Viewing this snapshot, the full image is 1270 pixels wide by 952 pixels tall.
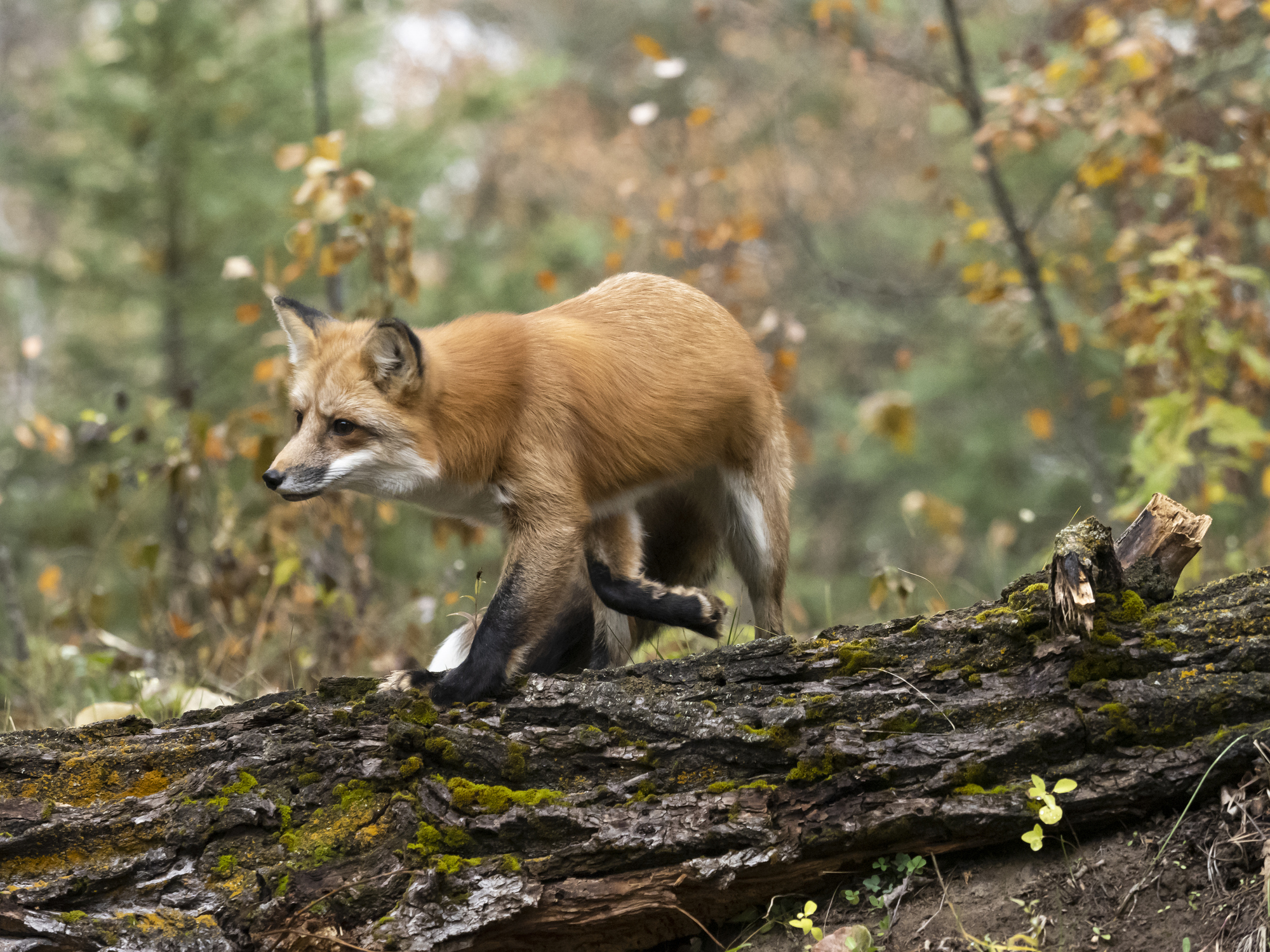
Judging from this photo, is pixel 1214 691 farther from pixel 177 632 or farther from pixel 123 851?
pixel 177 632

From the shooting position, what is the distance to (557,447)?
4.00m

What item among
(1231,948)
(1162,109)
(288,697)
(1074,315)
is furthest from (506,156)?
(1231,948)

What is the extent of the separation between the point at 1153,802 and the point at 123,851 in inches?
114

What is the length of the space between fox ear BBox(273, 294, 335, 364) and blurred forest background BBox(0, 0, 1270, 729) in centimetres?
116

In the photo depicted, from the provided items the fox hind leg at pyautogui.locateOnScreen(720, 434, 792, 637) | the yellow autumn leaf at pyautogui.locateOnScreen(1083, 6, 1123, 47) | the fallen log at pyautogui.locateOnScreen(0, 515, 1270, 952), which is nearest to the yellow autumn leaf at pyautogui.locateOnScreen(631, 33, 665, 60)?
the yellow autumn leaf at pyautogui.locateOnScreen(1083, 6, 1123, 47)

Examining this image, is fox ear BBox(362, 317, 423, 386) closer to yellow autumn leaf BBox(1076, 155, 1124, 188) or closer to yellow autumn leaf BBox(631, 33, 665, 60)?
yellow autumn leaf BBox(631, 33, 665, 60)

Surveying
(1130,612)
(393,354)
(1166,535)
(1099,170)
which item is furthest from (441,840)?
(1099,170)

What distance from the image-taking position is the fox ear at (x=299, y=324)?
4320 mm

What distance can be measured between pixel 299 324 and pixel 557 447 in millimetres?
1282

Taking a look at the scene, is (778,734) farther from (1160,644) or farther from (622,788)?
(1160,644)

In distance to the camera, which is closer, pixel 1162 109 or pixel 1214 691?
pixel 1214 691

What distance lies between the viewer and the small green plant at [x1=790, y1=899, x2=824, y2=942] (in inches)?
107

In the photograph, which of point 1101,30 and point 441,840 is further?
point 1101,30

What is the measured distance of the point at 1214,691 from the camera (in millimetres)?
2809
